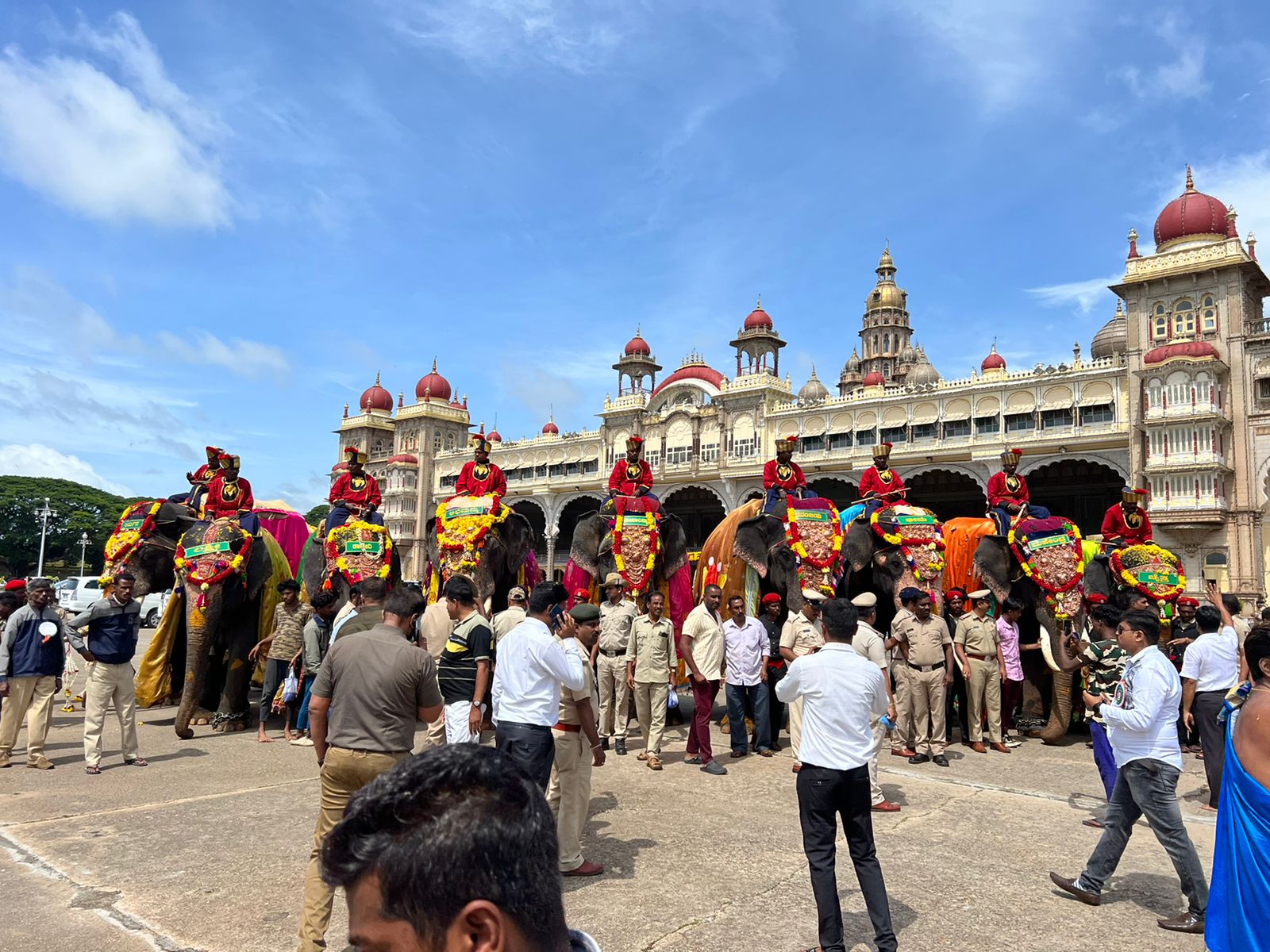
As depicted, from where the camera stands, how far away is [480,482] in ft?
31.1

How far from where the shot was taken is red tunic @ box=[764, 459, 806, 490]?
10078 millimetres

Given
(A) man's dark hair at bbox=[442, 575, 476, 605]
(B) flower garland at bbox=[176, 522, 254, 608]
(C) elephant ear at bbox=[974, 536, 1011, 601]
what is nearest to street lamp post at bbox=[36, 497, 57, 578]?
(B) flower garland at bbox=[176, 522, 254, 608]

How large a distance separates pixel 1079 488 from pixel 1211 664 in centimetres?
3037

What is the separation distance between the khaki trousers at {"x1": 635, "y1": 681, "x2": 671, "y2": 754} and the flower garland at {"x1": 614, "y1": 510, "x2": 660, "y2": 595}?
1826 mm

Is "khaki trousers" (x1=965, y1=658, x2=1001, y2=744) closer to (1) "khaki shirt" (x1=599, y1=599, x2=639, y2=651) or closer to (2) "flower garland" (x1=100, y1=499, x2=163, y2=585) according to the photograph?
(1) "khaki shirt" (x1=599, y1=599, x2=639, y2=651)

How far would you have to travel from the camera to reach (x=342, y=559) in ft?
30.4

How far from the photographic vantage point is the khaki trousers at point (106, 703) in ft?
21.1

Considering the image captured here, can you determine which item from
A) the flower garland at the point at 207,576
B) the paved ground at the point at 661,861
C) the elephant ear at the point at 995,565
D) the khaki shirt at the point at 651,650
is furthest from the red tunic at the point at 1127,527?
the flower garland at the point at 207,576

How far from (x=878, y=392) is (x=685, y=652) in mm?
30862

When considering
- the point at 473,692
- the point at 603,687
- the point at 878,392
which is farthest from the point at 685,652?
the point at 878,392

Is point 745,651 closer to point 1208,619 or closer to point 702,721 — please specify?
point 702,721

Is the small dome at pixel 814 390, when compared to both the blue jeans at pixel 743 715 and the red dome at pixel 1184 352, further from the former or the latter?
the blue jeans at pixel 743 715

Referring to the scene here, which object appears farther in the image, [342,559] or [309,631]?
[342,559]

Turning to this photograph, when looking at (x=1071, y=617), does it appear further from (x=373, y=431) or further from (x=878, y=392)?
(x=373, y=431)
